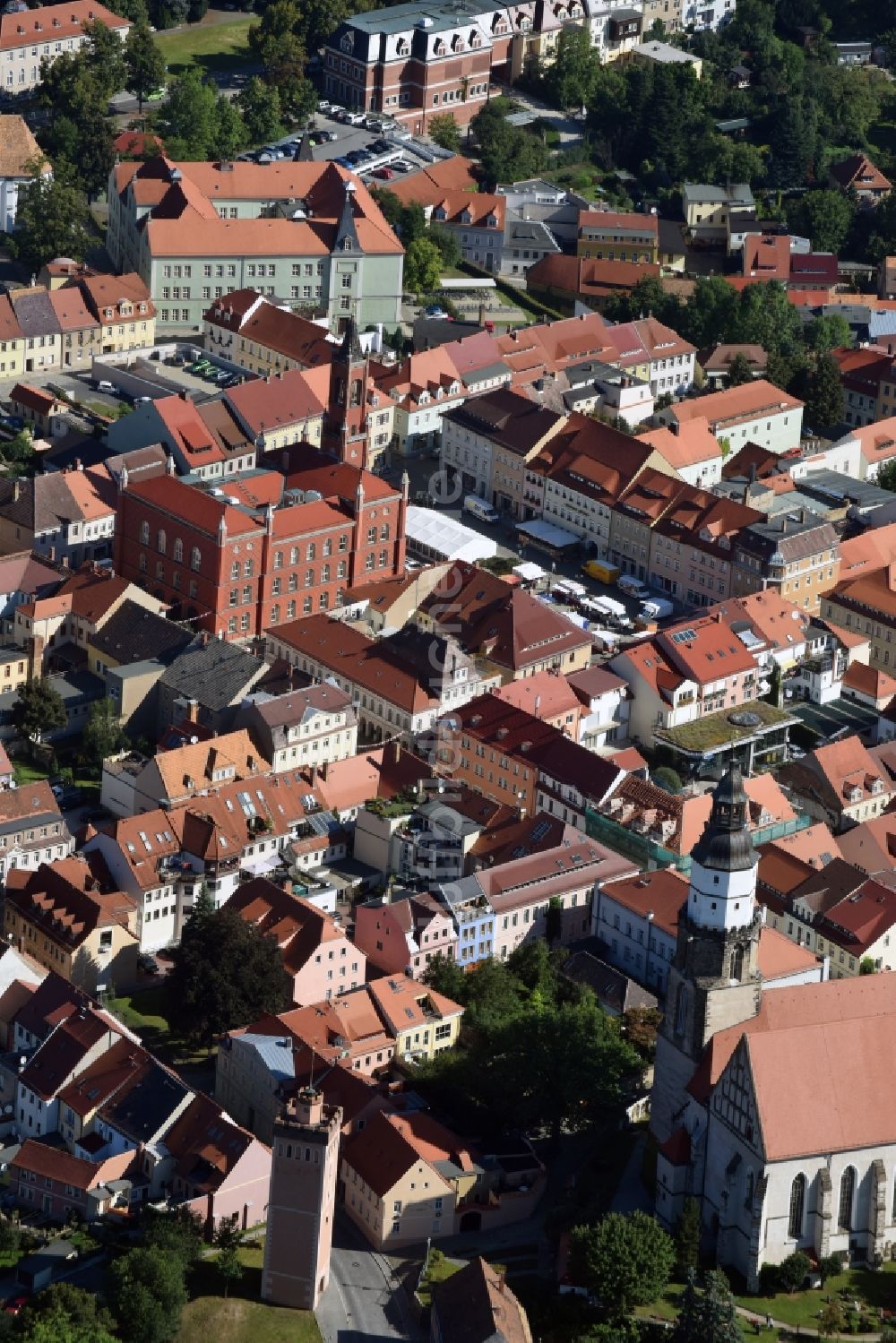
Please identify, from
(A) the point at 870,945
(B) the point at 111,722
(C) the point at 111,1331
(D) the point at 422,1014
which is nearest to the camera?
(C) the point at 111,1331

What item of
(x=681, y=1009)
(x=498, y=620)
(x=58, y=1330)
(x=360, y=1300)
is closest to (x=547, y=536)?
(x=498, y=620)

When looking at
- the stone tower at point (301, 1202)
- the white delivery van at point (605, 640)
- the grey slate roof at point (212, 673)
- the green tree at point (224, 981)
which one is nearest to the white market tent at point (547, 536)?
the white delivery van at point (605, 640)

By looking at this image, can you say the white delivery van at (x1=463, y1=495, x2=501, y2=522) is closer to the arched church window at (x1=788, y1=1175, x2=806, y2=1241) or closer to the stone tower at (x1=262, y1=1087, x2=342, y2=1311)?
the stone tower at (x1=262, y1=1087, x2=342, y2=1311)

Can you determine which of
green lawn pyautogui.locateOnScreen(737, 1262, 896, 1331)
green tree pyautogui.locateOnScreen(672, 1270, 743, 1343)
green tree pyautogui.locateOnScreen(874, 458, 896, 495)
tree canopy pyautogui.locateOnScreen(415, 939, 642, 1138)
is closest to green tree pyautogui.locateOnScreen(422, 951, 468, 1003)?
tree canopy pyautogui.locateOnScreen(415, 939, 642, 1138)

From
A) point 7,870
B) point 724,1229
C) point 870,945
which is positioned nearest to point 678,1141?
point 724,1229

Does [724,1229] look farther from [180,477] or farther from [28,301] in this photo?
[28,301]

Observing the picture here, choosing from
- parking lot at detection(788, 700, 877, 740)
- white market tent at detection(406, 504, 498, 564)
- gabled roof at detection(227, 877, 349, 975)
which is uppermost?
gabled roof at detection(227, 877, 349, 975)

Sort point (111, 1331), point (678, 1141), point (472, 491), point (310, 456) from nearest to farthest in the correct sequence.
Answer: point (111, 1331) → point (678, 1141) → point (310, 456) → point (472, 491)
